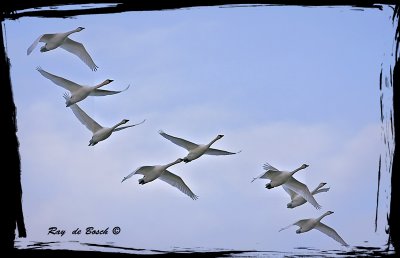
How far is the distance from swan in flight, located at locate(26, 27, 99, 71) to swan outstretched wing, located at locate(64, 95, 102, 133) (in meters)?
0.61

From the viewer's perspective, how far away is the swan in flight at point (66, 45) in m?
9.50

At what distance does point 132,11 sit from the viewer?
8.16 metres

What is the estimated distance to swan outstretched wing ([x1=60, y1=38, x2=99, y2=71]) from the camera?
10.0 m

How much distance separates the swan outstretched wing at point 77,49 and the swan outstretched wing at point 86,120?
0.62 meters

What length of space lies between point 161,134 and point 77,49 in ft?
5.12

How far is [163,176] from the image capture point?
33.9ft

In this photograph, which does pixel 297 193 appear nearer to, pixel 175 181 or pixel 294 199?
pixel 294 199

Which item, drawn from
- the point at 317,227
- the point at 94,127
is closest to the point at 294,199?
the point at 317,227

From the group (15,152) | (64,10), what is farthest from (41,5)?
(15,152)

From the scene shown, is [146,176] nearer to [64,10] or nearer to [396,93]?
[64,10]

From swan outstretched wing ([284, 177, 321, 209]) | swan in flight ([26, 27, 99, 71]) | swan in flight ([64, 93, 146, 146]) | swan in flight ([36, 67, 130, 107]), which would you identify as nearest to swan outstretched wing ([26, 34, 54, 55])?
swan in flight ([26, 27, 99, 71])

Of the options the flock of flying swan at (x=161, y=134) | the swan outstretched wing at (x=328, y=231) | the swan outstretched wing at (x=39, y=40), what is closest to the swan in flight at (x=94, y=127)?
the flock of flying swan at (x=161, y=134)

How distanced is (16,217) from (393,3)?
455 centimetres

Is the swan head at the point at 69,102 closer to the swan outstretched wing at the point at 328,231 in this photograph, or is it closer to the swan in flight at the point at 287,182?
the swan in flight at the point at 287,182
